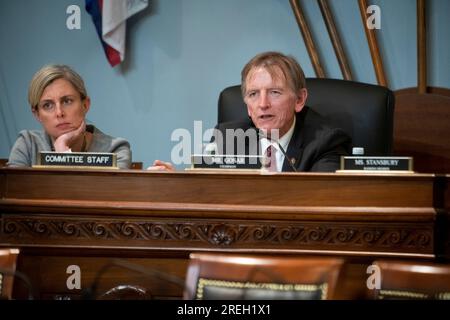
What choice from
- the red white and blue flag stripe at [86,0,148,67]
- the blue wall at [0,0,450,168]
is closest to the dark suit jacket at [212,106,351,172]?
the blue wall at [0,0,450,168]

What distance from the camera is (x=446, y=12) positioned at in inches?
166

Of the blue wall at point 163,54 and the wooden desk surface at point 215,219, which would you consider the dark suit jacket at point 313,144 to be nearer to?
the wooden desk surface at point 215,219

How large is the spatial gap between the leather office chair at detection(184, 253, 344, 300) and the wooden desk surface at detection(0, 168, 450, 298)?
0.65m

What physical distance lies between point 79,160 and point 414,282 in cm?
124

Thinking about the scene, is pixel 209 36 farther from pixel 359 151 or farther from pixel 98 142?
pixel 359 151

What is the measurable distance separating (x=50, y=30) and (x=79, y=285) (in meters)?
2.68

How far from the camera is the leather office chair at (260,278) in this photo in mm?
1550

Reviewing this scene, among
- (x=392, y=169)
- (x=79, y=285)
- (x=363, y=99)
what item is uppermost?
(x=363, y=99)

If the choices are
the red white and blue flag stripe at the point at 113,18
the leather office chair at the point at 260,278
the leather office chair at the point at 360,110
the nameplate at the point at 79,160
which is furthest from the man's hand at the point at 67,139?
the red white and blue flag stripe at the point at 113,18

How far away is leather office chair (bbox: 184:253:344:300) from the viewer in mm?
1550

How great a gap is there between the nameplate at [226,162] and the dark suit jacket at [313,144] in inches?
22.0
